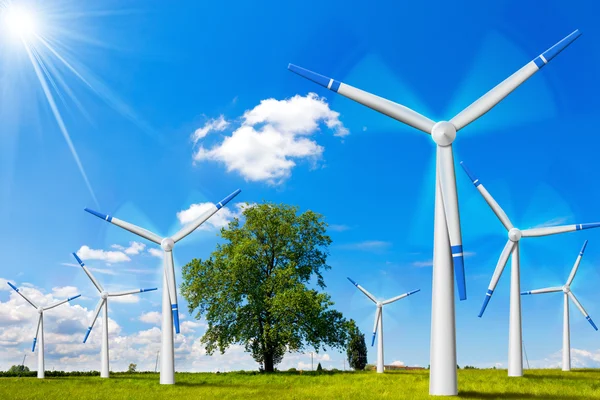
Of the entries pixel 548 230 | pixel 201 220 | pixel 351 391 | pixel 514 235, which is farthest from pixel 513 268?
pixel 201 220

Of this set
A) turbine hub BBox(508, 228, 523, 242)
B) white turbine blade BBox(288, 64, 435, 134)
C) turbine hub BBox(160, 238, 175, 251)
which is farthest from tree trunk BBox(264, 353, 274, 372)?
white turbine blade BBox(288, 64, 435, 134)

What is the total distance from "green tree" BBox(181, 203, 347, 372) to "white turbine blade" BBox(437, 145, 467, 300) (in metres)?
28.4

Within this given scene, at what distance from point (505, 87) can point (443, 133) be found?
482cm

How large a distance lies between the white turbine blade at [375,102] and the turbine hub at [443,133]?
42cm

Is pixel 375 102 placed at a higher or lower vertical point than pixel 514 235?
higher

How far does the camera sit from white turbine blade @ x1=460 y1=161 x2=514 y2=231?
40406 mm

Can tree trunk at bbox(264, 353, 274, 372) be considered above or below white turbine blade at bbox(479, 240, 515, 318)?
below

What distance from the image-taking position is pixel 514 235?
140 ft

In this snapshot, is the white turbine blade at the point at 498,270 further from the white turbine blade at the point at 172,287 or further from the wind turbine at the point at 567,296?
the white turbine blade at the point at 172,287

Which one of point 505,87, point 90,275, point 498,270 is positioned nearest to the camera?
point 505,87

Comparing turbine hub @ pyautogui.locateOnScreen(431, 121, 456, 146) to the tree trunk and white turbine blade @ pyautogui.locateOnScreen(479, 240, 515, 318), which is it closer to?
white turbine blade @ pyautogui.locateOnScreen(479, 240, 515, 318)

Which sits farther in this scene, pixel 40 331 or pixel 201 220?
pixel 40 331

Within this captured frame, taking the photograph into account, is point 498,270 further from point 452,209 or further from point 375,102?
point 375,102

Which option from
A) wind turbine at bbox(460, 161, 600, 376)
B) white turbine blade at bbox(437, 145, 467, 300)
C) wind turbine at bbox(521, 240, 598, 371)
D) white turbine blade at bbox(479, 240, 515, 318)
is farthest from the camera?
wind turbine at bbox(521, 240, 598, 371)
